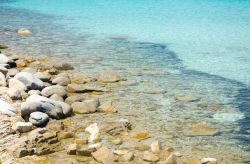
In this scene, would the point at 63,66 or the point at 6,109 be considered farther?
the point at 63,66

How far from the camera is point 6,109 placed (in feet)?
25.8

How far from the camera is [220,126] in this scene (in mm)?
7988

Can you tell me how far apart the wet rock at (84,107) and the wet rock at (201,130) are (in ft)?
6.83

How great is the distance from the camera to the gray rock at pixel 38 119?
7504mm

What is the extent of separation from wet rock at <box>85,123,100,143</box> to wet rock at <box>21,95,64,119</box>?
78 cm

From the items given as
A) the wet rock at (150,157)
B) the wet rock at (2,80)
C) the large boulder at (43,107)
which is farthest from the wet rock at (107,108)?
the wet rock at (2,80)

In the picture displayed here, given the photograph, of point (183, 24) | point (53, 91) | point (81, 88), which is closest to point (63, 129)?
point (53, 91)

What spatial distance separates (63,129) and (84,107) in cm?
111

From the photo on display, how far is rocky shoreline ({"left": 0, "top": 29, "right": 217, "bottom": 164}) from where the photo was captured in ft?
21.0

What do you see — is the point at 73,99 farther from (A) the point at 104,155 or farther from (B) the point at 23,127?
(A) the point at 104,155

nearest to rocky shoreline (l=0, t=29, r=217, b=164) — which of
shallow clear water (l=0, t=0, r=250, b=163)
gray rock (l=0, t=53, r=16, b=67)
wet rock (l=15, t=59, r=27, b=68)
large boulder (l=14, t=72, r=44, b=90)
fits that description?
large boulder (l=14, t=72, r=44, b=90)

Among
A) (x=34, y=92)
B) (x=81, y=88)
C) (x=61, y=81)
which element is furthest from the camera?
(x=61, y=81)

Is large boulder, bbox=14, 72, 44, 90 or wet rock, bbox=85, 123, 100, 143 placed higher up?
large boulder, bbox=14, 72, 44, 90

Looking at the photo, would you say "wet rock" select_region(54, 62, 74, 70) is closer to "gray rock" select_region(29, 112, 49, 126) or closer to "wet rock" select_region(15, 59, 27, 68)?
"wet rock" select_region(15, 59, 27, 68)
